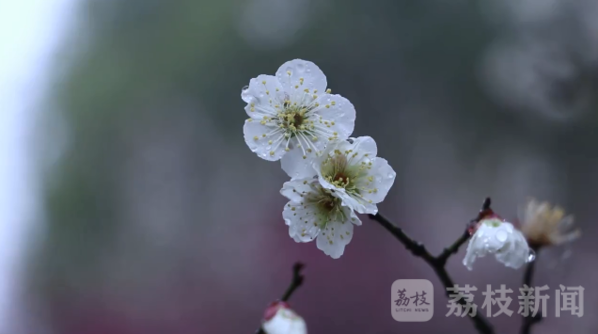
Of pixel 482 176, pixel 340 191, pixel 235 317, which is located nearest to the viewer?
pixel 340 191

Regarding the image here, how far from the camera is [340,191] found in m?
0.42

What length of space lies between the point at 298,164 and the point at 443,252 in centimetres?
15

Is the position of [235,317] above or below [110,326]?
above

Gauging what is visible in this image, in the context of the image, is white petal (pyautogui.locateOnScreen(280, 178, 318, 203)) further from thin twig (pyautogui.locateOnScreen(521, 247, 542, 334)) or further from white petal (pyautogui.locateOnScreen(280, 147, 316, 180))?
thin twig (pyautogui.locateOnScreen(521, 247, 542, 334))

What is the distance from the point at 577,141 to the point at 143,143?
199 cm

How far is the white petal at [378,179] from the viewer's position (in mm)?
453

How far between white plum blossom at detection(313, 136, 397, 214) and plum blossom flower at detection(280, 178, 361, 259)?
0.05 feet

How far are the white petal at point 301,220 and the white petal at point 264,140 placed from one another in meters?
0.05

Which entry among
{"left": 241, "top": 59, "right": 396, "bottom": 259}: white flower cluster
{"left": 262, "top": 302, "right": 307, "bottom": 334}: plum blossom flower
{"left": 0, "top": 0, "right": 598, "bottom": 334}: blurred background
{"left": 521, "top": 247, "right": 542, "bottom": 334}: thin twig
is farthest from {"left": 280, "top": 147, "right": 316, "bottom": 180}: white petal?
{"left": 0, "top": 0, "right": 598, "bottom": 334}: blurred background

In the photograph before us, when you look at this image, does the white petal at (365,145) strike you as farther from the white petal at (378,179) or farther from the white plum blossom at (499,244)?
the white plum blossom at (499,244)

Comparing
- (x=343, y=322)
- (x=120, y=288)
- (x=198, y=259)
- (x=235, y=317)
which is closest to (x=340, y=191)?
(x=343, y=322)

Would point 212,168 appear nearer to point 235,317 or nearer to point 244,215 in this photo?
point 244,215

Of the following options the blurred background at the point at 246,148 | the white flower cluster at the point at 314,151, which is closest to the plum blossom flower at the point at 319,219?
the white flower cluster at the point at 314,151

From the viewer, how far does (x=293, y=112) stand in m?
0.48
